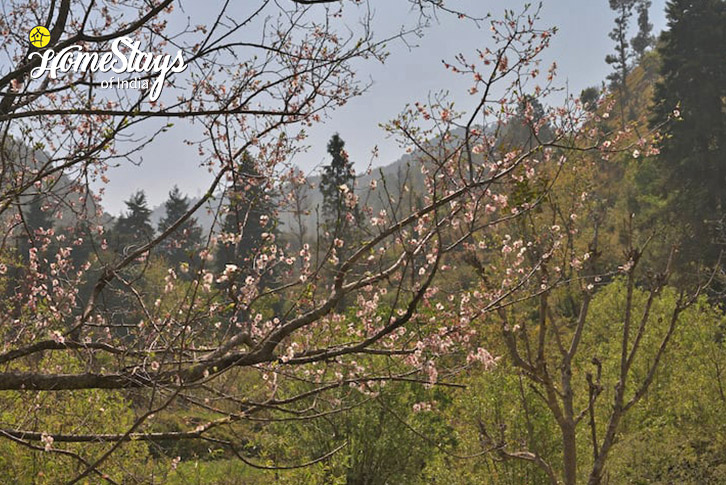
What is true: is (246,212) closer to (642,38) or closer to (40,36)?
(40,36)

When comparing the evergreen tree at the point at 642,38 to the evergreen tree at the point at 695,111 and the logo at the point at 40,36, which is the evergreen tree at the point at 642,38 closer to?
the evergreen tree at the point at 695,111

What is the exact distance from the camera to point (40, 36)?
139 inches

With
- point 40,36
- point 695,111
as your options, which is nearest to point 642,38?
point 695,111

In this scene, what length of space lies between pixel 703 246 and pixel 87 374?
945 inches

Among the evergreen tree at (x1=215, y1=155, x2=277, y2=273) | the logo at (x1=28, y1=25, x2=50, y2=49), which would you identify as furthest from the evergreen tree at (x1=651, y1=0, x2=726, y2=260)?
the logo at (x1=28, y1=25, x2=50, y2=49)

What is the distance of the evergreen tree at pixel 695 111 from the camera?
2304 cm

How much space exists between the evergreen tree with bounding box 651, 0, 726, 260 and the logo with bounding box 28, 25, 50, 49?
79.7 ft

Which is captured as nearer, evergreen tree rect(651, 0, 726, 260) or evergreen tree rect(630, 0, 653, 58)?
evergreen tree rect(651, 0, 726, 260)

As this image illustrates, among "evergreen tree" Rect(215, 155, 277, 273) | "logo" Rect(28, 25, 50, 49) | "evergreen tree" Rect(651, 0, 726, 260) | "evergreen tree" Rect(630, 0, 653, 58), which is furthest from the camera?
"evergreen tree" Rect(630, 0, 653, 58)

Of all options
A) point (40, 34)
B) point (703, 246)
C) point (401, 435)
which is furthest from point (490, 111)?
point (703, 246)

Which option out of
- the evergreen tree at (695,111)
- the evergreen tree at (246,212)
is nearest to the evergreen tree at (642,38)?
the evergreen tree at (695,111)

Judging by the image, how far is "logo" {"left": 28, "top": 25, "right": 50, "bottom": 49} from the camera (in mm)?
3417

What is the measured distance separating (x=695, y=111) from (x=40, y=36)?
88.0ft

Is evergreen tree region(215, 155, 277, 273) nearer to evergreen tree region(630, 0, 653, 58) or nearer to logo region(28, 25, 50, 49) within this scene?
logo region(28, 25, 50, 49)
